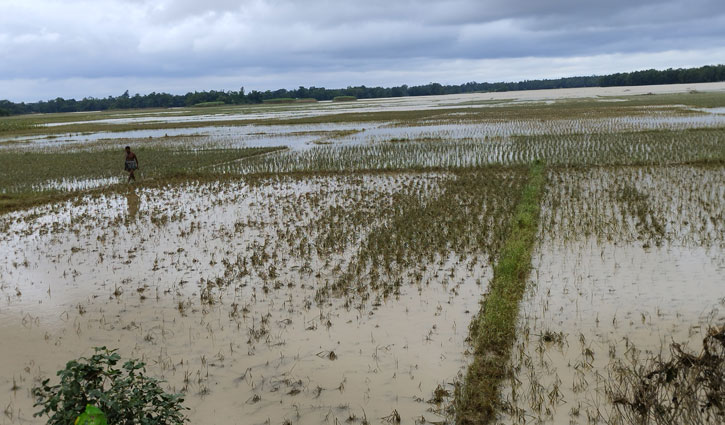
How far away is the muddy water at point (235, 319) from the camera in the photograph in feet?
12.8

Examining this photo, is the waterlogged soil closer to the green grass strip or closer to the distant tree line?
the green grass strip

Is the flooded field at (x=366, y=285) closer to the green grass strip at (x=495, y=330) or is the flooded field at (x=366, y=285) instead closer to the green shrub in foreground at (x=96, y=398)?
the green grass strip at (x=495, y=330)

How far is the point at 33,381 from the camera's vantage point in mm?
4250

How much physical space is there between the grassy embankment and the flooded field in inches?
11.6

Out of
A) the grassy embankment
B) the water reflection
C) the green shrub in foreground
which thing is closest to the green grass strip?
the green shrub in foreground

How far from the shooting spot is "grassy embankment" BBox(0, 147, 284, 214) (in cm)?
1325

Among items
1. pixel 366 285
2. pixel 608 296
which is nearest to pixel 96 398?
pixel 366 285

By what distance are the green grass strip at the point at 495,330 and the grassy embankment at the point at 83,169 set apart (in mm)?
9975

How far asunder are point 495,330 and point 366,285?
1810mm

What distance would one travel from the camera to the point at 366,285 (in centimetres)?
604

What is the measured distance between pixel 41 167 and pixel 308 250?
1431cm

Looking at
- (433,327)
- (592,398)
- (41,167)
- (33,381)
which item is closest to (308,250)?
(433,327)

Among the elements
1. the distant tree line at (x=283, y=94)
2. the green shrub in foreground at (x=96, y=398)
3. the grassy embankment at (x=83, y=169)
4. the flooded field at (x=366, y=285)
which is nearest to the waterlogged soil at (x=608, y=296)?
the flooded field at (x=366, y=285)

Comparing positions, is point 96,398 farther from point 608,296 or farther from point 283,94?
point 283,94
